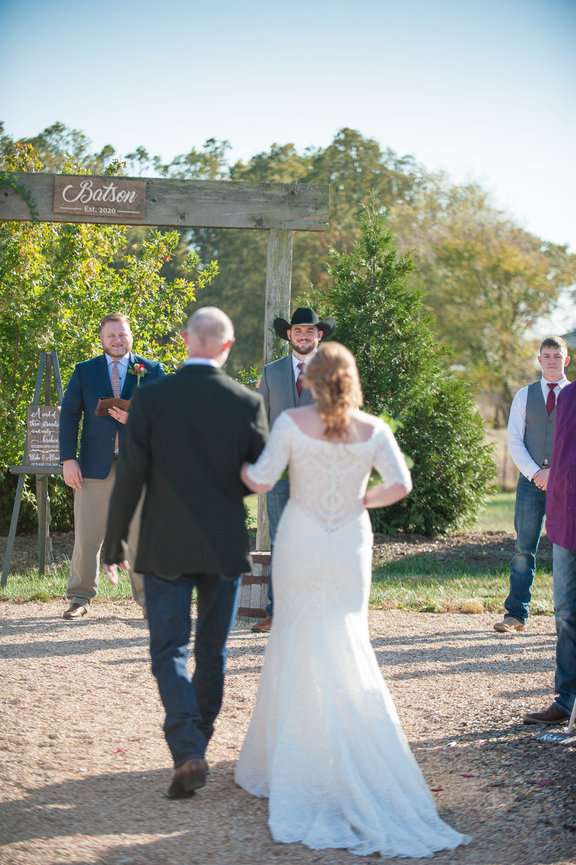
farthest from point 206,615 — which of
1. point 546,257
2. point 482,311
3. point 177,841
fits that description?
point 546,257

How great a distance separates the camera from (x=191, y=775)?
182 inches

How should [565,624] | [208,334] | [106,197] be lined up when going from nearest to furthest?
[208,334] → [565,624] → [106,197]

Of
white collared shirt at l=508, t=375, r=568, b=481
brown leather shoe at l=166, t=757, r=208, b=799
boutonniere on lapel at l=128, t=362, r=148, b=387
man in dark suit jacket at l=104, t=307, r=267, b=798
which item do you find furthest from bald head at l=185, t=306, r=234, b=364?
white collared shirt at l=508, t=375, r=568, b=481

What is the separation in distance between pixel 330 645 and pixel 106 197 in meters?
6.69

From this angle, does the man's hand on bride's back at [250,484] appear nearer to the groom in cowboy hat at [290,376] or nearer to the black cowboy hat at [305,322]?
the groom in cowboy hat at [290,376]

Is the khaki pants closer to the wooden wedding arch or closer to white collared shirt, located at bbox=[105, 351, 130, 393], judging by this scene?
white collared shirt, located at bbox=[105, 351, 130, 393]

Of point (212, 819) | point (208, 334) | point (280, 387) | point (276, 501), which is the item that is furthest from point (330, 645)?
point (280, 387)

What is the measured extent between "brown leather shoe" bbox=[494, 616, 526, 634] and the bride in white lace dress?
14.6ft

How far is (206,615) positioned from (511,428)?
14.0 feet

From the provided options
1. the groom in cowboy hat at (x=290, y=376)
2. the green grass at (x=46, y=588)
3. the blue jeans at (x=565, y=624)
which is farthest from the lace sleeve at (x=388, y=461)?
the green grass at (x=46, y=588)

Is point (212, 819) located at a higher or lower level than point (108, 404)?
lower

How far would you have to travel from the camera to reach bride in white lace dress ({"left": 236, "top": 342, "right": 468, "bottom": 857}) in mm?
4430

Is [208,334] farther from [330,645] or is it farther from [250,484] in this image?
[330,645]

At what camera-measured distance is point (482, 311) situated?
39.2m
